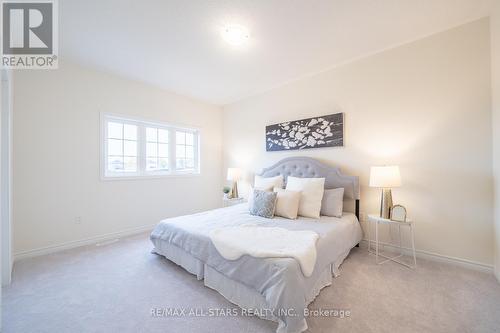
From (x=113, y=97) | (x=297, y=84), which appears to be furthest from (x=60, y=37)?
(x=297, y=84)

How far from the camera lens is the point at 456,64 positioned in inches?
91.7

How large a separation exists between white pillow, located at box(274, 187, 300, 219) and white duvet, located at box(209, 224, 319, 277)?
1.64 ft

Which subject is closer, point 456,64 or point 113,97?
point 456,64

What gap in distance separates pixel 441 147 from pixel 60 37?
4613mm

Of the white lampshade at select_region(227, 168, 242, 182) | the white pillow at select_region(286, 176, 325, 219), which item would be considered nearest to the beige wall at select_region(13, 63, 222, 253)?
the white lampshade at select_region(227, 168, 242, 182)

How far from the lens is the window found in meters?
3.44

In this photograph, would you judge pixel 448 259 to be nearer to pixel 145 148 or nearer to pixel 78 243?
pixel 145 148

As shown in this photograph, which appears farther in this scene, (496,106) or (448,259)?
(448,259)

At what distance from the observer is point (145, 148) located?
3.84 meters

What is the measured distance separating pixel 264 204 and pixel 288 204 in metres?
0.31

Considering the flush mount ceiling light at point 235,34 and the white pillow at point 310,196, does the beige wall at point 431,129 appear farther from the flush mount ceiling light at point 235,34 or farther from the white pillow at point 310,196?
the flush mount ceiling light at point 235,34

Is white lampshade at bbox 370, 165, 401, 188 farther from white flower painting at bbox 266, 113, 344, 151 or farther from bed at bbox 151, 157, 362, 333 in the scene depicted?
white flower painting at bbox 266, 113, 344, 151

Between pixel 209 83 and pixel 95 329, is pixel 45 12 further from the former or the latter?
pixel 95 329

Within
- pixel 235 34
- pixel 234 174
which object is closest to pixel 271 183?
pixel 234 174
